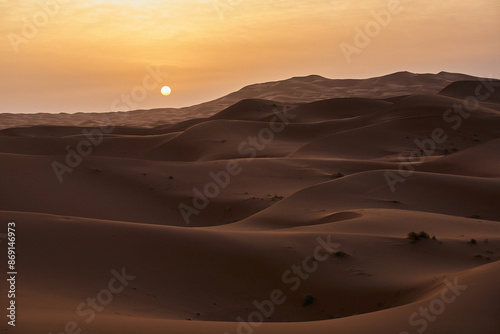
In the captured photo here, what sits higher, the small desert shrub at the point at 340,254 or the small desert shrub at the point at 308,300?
the small desert shrub at the point at 340,254

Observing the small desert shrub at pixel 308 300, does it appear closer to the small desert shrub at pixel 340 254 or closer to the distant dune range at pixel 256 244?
the distant dune range at pixel 256 244

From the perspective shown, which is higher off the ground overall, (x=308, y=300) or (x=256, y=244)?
(x=256, y=244)

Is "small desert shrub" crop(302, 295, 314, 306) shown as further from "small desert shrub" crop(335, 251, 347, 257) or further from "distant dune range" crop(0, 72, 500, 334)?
"small desert shrub" crop(335, 251, 347, 257)

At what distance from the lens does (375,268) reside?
10000 millimetres

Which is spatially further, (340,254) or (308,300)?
(340,254)

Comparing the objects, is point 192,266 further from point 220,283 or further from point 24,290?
point 24,290

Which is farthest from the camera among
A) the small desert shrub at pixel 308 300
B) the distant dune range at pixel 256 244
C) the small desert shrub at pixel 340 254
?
the small desert shrub at pixel 340 254

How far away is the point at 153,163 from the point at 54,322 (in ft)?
57.4

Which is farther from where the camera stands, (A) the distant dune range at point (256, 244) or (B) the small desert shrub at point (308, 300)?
(B) the small desert shrub at point (308, 300)

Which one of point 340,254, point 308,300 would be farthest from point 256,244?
point 308,300

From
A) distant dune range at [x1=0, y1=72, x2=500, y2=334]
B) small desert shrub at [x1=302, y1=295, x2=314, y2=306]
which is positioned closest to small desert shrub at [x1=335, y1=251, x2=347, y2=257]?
distant dune range at [x1=0, y1=72, x2=500, y2=334]

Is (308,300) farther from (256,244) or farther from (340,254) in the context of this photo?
(256,244)

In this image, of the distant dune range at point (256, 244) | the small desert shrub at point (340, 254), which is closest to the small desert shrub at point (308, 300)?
the distant dune range at point (256, 244)

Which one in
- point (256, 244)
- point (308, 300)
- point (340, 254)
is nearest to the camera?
point (308, 300)
